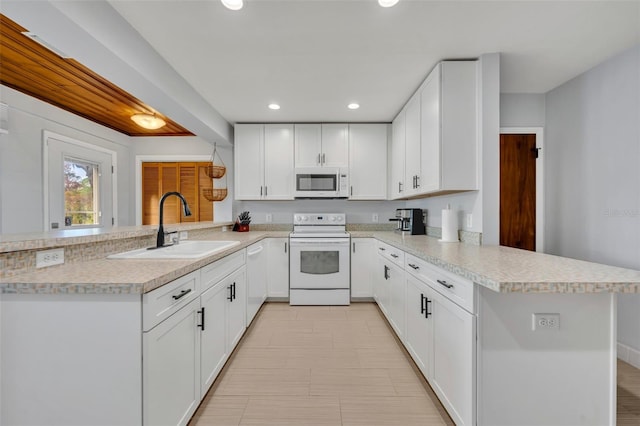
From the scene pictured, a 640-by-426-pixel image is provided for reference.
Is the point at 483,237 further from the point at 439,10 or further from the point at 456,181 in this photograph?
the point at 439,10

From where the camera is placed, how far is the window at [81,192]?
3713mm

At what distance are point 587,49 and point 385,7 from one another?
5.50 feet

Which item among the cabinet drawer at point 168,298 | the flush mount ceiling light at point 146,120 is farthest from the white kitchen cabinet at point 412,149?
the flush mount ceiling light at point 146,120

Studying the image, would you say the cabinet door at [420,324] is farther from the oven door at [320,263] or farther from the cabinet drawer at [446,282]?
the oven door at [320,263]

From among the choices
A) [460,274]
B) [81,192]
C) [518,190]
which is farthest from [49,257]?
[518,190]

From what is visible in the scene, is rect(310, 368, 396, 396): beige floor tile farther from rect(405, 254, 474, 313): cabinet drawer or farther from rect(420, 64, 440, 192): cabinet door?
rect(420, 64, 440, 192): cabinet door

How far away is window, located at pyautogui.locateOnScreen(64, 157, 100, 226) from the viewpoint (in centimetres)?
371

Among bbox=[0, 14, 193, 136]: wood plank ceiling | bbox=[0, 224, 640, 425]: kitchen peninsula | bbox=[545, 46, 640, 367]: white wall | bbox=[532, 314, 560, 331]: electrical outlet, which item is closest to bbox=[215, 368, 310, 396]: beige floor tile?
bbox=[0, 224, 640, 425]: kitchen peninsula

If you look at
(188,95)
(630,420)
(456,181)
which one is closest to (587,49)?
(456,181)

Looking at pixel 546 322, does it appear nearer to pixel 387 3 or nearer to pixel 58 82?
pixel 387 3

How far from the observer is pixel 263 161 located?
12.4 feet

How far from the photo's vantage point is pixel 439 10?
1.62m

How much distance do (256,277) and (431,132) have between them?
229 centimetres

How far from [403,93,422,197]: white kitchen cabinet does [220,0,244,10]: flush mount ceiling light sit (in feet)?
5.80
